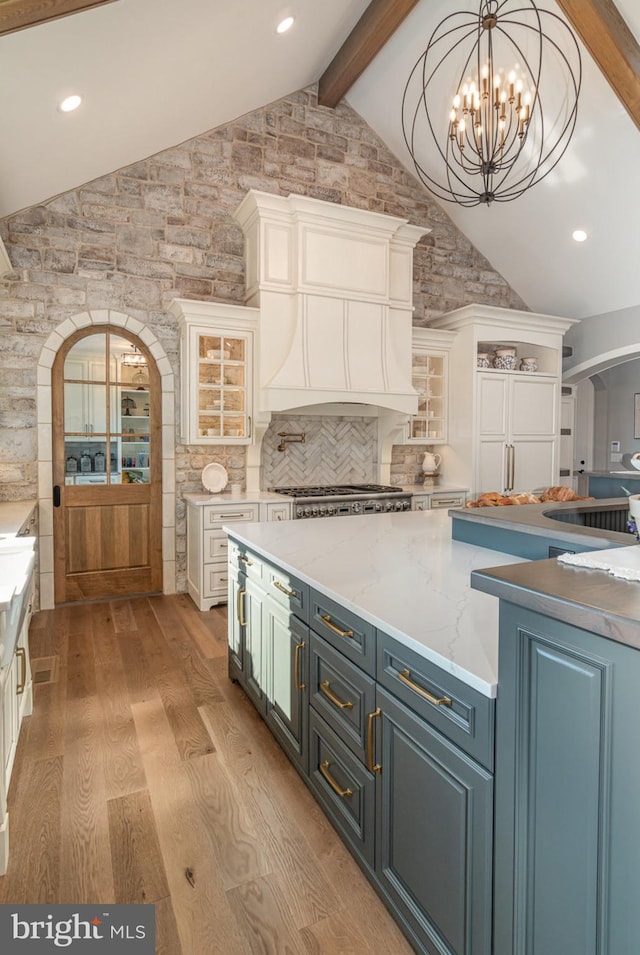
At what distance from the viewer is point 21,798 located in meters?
2.03

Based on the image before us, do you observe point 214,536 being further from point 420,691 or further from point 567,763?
point 567,763

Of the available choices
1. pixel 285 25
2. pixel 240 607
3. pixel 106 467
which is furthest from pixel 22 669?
pixel 285 25

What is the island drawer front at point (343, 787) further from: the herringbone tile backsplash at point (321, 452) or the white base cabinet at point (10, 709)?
the herringbone tile backsplash at point (321, 452)

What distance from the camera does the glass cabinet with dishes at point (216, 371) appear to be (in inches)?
175

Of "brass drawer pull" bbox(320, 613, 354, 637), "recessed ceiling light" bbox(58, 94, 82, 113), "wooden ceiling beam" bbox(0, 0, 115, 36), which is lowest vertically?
"brass drawer pull" bbox(320, 613, 354, 637)

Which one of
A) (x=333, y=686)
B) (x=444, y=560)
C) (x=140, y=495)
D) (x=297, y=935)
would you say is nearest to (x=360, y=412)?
(x=140, y=495)

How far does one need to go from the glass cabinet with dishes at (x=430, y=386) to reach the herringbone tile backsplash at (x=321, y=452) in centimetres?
49

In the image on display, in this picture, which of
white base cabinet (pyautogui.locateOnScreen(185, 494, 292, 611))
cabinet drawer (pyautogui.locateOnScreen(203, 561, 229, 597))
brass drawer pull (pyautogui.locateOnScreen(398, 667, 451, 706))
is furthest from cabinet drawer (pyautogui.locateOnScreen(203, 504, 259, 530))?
brass drawer pull (pyautogui.locateOnScreen(398, 667, 451, 706))

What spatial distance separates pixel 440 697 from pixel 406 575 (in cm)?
66

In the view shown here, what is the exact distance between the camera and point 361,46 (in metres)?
4.54

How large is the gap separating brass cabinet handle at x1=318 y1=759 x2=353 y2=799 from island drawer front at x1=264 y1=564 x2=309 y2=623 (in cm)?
49

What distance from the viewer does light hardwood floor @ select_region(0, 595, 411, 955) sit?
59.3 inches

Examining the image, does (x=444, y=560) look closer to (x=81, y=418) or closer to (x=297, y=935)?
(x=297, y=935)

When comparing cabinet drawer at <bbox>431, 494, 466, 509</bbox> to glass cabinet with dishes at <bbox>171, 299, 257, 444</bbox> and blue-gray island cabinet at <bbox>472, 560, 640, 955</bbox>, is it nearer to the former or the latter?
glass cabinet with dishes at <bbox>171, 299, 257, 444</bbox>
